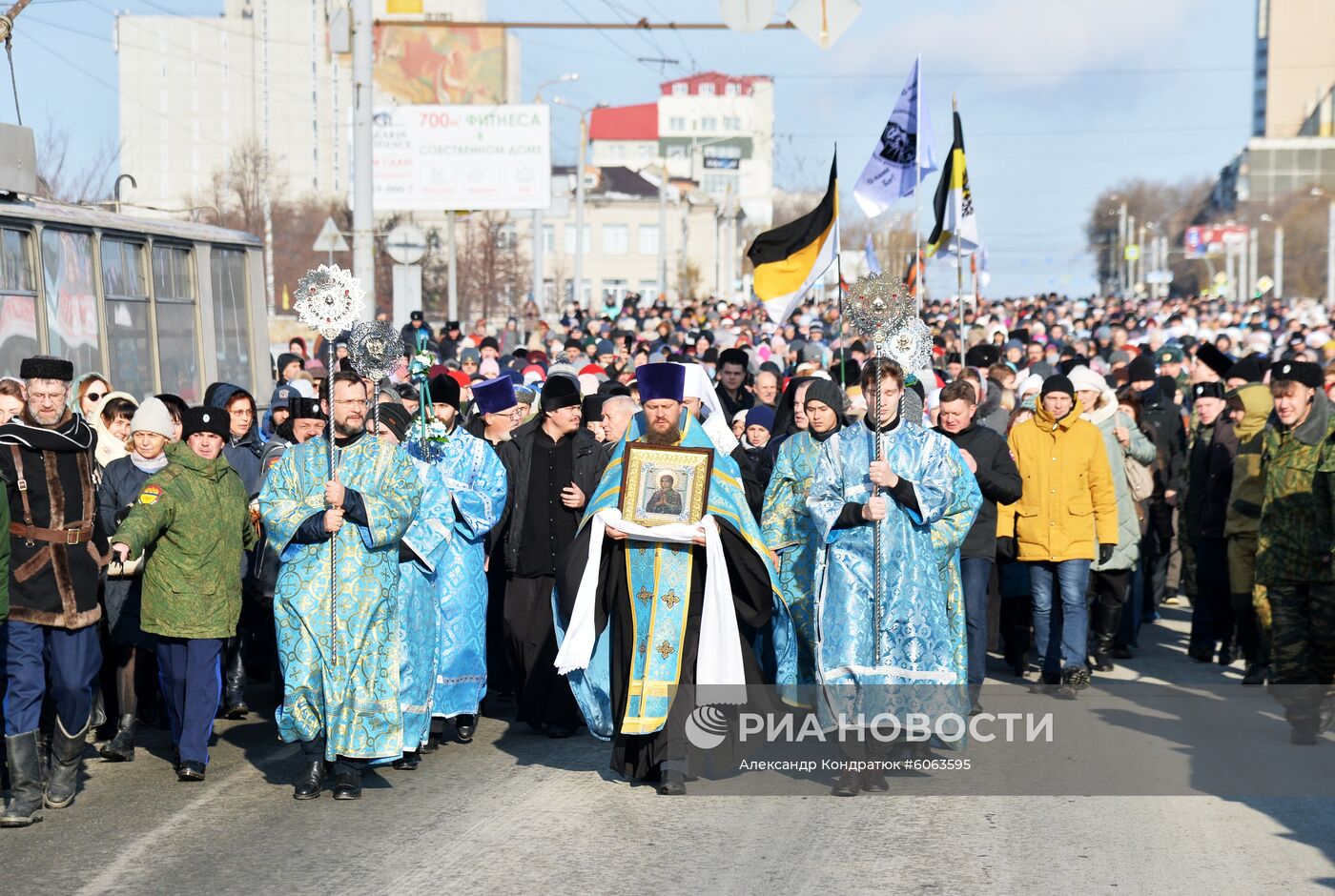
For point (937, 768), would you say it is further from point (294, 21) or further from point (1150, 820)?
point (294, 21)

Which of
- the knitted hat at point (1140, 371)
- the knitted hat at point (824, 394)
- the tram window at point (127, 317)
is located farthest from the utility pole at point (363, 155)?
the knitted hat at point (824, 394)

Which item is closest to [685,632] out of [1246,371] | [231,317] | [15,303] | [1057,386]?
[1057,386]

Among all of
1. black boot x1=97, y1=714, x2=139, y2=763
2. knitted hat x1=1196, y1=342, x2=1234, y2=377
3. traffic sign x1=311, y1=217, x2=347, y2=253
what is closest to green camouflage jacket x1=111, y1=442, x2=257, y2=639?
black boot x1=97, y1=714, x2=139, y2=763

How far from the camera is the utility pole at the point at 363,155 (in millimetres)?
20906

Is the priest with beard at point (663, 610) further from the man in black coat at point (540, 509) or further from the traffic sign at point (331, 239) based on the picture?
the traffic sign at point (331, 239)

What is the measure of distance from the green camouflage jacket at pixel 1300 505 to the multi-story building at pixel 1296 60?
146 meters

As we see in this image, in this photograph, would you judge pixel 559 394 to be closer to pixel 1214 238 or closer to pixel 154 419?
pixel 154 419

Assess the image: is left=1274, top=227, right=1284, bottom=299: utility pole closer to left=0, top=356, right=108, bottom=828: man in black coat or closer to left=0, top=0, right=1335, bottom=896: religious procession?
left=0, top=0, right=1335, bottom=896: religious procession

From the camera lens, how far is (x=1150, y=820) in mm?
7344

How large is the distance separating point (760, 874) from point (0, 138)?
28.2 ft

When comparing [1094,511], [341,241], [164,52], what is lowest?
[1094,511]

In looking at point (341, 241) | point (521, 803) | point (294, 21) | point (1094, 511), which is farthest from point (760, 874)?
point (294, 21)

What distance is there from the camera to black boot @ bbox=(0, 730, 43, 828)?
7320 millimetres

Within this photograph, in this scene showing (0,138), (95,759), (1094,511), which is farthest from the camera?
(0,138)
